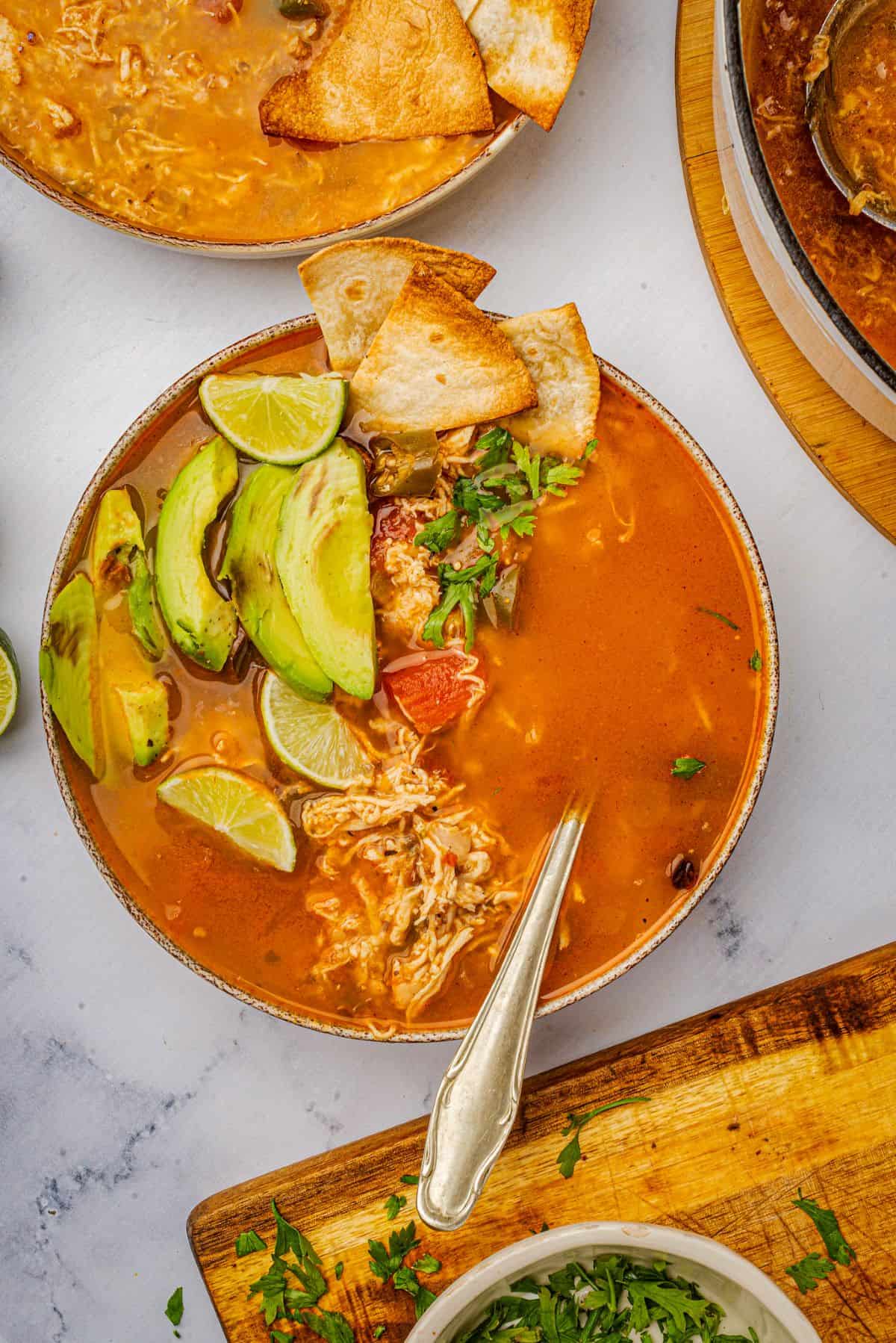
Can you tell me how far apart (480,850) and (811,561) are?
1.01 metres

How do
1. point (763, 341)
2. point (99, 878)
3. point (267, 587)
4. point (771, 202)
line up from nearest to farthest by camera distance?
1. point (771, 202)
2. point (267, 587)
3. point (763, 341)
4. point (99, 878)

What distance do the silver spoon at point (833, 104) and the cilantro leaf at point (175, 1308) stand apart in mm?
2745

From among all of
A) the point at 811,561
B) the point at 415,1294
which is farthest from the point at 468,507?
the point at 415,1294

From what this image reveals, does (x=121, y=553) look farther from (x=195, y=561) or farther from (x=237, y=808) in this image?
(x=237, y=808)

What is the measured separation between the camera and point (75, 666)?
2141mm

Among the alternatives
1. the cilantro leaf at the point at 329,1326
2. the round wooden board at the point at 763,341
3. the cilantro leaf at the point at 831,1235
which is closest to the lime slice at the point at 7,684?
the cilantro leaf at the point at 329,1326

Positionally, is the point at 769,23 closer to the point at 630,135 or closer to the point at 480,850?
the point at 630,135

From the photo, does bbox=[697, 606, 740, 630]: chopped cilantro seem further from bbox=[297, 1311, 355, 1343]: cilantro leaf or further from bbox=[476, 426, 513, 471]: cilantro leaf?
bbox=[297, 1311, 355, 1343]: cilantro leaf

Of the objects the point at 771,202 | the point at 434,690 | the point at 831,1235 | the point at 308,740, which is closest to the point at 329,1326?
the point at 831,1235

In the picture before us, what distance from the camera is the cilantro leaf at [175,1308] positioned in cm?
254

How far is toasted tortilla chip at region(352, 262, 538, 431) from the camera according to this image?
216 centimetres

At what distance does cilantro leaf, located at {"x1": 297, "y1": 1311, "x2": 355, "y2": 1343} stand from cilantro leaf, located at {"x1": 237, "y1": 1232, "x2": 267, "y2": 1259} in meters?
0.15

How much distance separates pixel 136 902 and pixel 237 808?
28 centimetres

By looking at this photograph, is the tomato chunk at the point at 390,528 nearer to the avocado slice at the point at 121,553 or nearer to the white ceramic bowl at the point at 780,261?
the avocado slice at the point at 121,553
